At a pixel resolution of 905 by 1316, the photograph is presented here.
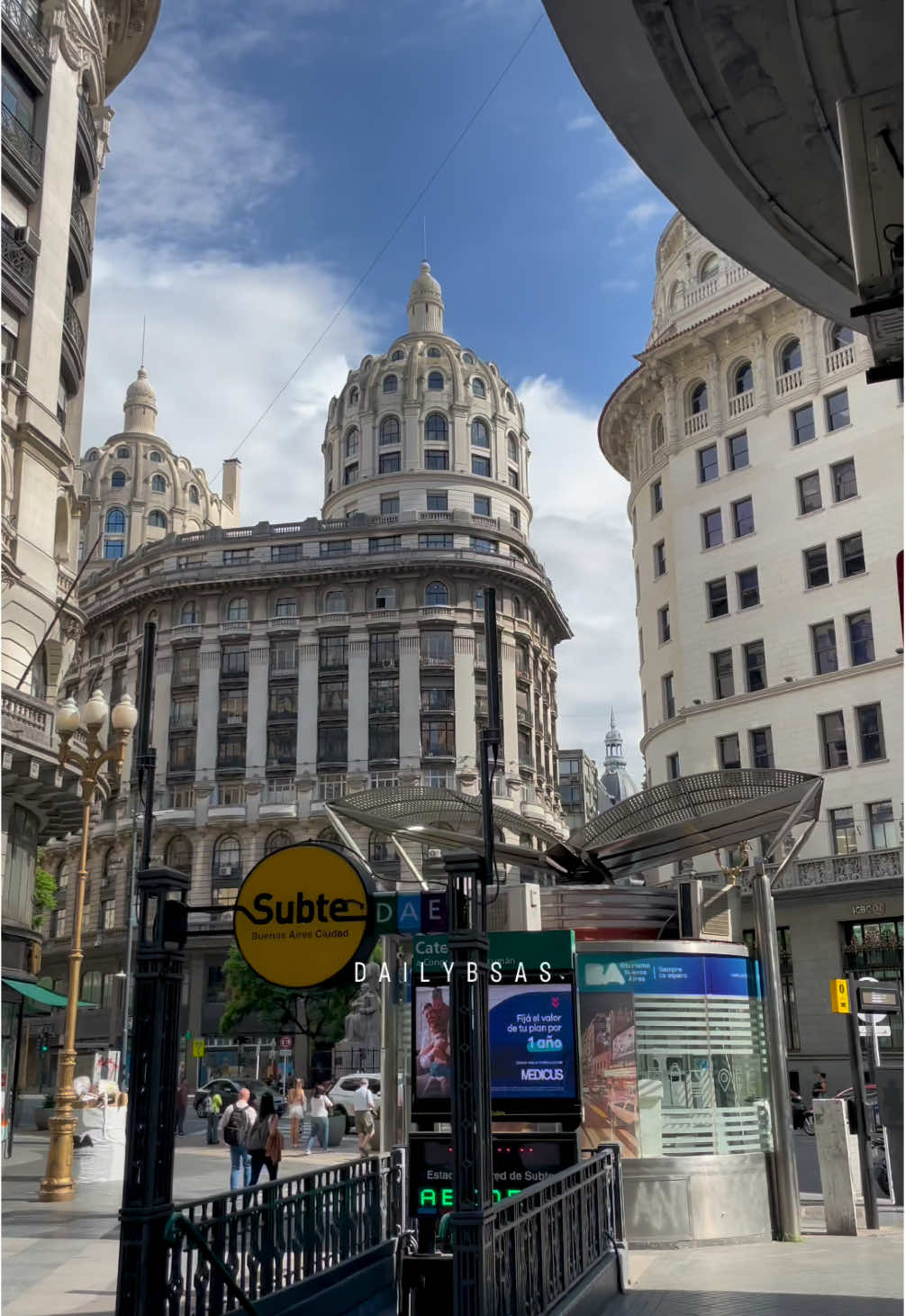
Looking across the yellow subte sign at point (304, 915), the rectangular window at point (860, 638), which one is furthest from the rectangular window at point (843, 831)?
the yellow subte sign at point (304, 915)

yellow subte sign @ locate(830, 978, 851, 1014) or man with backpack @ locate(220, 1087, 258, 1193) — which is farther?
yellow subte sign @ locate(830, 978, 851, 1014)

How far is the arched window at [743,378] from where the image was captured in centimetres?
4978

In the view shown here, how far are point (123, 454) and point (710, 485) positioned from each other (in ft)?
216

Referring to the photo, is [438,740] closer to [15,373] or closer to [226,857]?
[226,857]

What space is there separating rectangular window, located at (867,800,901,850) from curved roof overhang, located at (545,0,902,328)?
111 feet

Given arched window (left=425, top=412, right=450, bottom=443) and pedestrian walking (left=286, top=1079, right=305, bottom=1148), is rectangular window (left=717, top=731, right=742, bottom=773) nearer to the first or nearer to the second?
pedestrian walking (left=286, top=1079, right=305, bottom=1148)

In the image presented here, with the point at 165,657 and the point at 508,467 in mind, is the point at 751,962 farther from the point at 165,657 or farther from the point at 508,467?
the point at 508,467

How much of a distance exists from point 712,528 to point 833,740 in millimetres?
10669

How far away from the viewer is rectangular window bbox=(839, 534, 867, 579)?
4394 centimetres

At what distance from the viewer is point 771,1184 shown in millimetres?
15789

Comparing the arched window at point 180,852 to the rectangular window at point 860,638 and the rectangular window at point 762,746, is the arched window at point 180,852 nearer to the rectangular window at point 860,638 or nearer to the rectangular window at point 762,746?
the rectangular window at point 762,746

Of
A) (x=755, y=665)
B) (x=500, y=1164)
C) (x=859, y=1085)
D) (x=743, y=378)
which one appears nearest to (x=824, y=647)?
(x=755, y=665)

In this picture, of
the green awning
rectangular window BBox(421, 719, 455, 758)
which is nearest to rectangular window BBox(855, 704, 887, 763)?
the green awning

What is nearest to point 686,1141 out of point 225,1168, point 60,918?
point 225,1168
